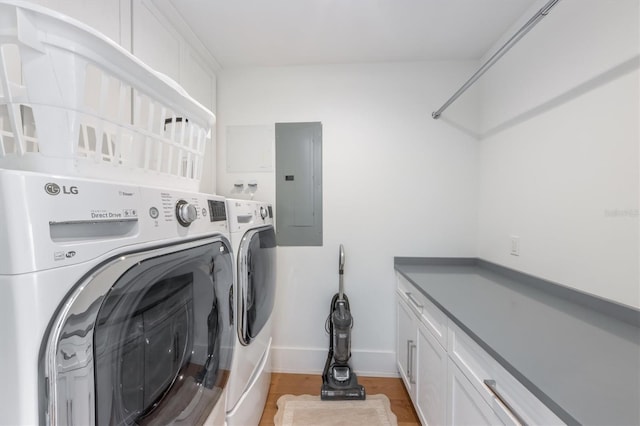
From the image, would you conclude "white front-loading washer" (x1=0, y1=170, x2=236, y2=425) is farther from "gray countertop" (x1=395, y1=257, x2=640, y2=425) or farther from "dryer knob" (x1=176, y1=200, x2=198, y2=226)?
"gray countertop" (x1=395, y1=257, x2=640, y2=425)

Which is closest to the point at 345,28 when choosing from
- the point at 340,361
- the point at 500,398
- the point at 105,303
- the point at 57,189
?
the point at 57,189

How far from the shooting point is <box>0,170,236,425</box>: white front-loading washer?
39cm

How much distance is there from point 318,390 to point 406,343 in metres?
0.73

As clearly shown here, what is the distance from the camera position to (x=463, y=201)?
6.46 feet

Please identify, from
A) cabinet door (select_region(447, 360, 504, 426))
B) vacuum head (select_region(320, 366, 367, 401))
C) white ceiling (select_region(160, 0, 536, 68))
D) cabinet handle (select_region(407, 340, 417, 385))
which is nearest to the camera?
cabinet door (select_region(447, 360, 504, 426))

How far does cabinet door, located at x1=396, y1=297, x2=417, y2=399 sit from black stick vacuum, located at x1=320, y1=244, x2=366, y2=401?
328 mm

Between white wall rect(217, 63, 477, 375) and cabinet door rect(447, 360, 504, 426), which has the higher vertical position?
white wall rect(217, 63, 477, 375)

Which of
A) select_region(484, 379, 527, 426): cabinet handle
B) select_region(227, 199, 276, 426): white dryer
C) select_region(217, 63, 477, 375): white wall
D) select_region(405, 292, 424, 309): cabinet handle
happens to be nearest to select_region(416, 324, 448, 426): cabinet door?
select_region(405, 292, 424, 309): cabinet handle

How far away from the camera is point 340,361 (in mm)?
1780

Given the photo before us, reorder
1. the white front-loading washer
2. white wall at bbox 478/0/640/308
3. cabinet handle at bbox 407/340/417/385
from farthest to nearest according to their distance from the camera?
cabinet handle at bbox 407/340/417/385, white wall at bbox 478/0/640/308, the white front-loading washer

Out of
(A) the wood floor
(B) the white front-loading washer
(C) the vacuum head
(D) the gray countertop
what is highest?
(B) the white front-loading washer

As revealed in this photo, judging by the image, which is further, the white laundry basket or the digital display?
the digital display

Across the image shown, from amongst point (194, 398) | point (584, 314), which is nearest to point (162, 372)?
point (194, 398)

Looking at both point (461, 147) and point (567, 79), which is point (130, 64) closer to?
point (567, 79)
